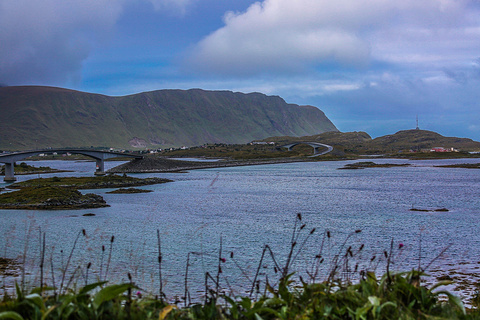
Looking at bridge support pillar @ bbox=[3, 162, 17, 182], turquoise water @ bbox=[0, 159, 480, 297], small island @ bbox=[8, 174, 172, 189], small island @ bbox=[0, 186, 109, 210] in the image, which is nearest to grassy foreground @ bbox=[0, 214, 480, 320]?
turquoise water @ bbox=[0, 159, 480, 297]

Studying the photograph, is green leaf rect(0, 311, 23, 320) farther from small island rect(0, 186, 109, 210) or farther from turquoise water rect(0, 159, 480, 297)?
small island rect(0, 186, 109, 210)

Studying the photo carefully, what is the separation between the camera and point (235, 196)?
5603 cm

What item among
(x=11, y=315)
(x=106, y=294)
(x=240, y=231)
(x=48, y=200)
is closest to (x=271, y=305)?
(x=106, y=294)

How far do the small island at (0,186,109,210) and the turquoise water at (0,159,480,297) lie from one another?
236 cm

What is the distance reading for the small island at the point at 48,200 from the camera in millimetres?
43531

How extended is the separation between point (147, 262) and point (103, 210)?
2442cm

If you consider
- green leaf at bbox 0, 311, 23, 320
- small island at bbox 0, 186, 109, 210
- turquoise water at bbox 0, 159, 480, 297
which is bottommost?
turquoise water at bbox 0, 159, 480, 297

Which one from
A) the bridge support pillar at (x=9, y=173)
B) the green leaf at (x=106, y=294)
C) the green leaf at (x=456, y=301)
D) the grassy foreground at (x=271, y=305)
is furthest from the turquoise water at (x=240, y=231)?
the bridge support pillar at (x=9, y=173)

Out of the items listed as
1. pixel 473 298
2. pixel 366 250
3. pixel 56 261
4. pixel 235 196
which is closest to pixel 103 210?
pixel 235 196

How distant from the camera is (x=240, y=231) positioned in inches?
1171

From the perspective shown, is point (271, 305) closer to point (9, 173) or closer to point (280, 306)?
point (280, 306)

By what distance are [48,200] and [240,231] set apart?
24298 mm

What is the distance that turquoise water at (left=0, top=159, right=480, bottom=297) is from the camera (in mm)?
18562

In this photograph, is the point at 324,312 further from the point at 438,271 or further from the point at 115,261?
the point at 115,261
